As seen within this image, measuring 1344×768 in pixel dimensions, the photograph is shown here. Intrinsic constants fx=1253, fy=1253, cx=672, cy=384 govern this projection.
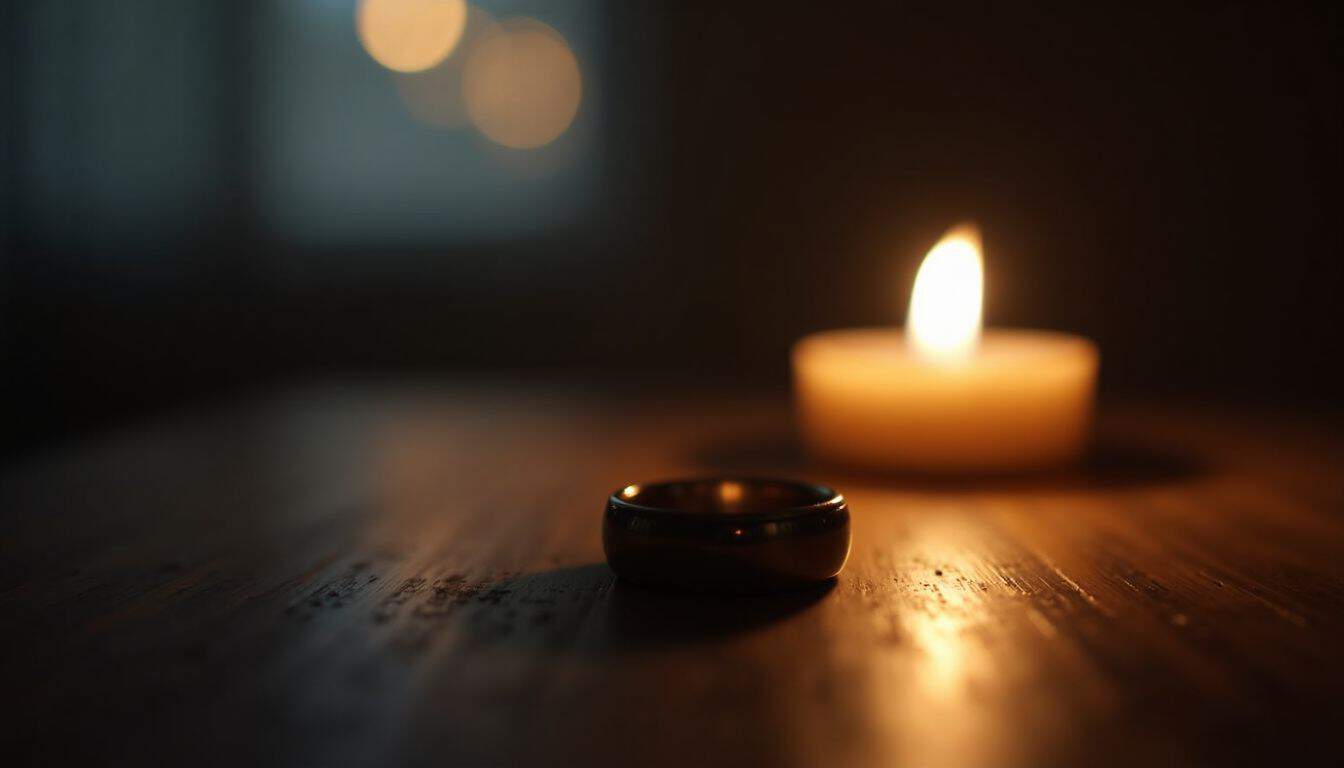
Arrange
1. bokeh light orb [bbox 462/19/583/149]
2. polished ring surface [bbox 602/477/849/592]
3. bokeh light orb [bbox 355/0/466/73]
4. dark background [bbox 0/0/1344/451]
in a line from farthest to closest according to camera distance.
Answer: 1. bokeh light orb [bbox 355/0/466/73]
2. bokeh light orb [bbox 462/19/583/149]
3. dark background [bbox 0/0/1344/451]
4. polished ring surface [bbox 602/477/849/592]

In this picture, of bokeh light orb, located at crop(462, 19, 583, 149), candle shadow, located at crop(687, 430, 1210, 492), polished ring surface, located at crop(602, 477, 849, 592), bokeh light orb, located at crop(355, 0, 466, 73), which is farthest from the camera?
bokeh light orb, located at crop(355, 0, 466, 73)

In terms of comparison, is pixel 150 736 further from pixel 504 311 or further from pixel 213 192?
pixel 213 192

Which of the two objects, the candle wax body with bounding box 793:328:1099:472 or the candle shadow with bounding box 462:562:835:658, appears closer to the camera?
the candle shadow with bounding box 462:562:835:658

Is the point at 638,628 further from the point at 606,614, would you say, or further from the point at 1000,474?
the point at 1000,474

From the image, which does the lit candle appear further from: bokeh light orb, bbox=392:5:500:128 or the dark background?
bokeh light orb, bbox=392:5:500:128

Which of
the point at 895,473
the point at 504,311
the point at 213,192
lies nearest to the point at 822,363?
the point at 895,473

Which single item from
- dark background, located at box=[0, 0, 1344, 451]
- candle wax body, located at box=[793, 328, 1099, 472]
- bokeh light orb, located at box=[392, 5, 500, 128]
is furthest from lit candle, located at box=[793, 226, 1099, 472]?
bokeh light orb, located at box=[392, 5, 500, 128]

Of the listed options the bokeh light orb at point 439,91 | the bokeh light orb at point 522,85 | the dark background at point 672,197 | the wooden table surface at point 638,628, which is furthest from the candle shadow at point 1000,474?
the bokeh light orb at point 439,91

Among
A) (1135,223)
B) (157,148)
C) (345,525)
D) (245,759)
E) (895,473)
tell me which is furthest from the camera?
(157,148)
